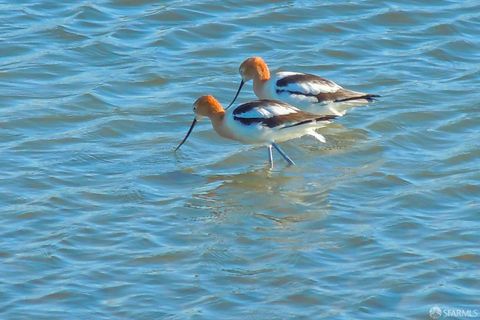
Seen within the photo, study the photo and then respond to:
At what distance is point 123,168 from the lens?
411 inches

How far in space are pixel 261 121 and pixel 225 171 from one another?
1.71 feet

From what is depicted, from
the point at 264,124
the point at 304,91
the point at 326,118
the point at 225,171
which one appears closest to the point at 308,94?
the point at 304,91

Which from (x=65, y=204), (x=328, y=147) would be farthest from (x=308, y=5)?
(x=65, y=204)

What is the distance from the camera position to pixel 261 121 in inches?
426

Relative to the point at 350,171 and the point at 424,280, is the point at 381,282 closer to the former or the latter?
the point at 424,280

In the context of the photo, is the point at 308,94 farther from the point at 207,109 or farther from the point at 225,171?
the point at 225,171

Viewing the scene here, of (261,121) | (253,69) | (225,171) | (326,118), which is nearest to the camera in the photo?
(225,171)

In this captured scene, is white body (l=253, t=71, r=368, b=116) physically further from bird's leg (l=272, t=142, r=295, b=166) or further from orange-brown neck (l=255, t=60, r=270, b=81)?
bird's leg (l=272, t=142, r=295, b=166)

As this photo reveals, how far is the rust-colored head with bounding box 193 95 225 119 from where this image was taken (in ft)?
36.4

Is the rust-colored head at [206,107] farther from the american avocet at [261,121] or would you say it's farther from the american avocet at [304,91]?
the american avocet at [304,91]

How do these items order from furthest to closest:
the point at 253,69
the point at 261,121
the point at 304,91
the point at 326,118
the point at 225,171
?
the point at 253,69 < the point at 304,91 < the point at 326,118 < the point at 261,121 < the point at 225,171

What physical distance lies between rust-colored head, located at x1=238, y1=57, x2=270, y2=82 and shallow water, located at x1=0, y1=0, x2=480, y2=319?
46 cm

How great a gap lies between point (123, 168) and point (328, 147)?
1.89m

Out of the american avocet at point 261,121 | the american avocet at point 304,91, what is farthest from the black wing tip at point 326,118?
the american avocet at point 304,91
